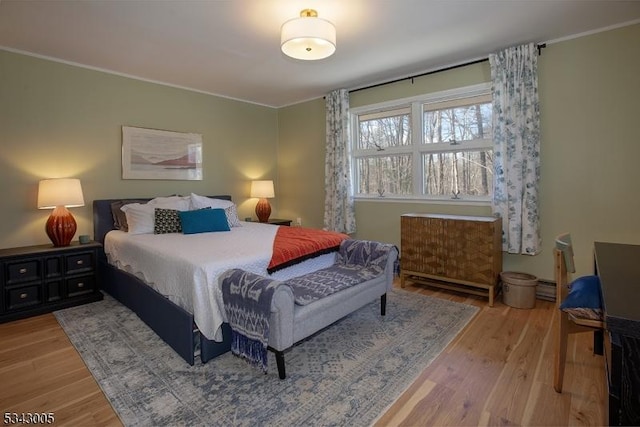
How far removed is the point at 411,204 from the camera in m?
4.09

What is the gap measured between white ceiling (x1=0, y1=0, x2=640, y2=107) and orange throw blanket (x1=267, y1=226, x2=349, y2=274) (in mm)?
1786

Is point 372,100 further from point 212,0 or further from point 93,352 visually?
point 93,352

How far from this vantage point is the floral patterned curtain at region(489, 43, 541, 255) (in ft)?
10.1

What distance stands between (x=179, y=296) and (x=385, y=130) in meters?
3.28

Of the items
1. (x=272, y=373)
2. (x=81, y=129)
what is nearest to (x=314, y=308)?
(x=272, y=373)

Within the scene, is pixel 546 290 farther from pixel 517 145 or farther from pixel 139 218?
pixel 139 218

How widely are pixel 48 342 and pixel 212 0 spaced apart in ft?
9.18

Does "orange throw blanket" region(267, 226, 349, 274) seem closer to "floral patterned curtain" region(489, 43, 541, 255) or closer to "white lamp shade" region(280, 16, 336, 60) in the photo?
"white lamp shade" region(280, 16, 336, 60)

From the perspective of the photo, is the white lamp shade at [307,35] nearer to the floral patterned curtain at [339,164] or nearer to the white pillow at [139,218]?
the floral patterned curtain at [339,164]

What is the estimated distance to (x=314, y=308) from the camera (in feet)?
6.97

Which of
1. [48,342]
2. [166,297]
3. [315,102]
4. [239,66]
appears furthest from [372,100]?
[48,342]

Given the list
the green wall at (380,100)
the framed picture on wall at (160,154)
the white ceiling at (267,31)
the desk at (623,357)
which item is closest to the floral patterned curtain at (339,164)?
the green wall at (380,100)

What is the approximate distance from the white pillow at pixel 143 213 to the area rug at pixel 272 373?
2.95 feet

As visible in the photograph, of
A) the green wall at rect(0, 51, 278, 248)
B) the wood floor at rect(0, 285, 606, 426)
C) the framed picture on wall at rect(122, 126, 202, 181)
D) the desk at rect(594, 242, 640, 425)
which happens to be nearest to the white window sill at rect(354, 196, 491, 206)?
the wood floor at rect(0, 285, 606, 426)
